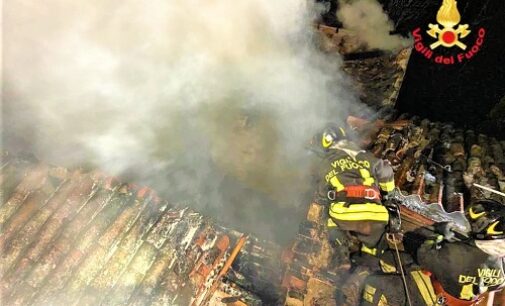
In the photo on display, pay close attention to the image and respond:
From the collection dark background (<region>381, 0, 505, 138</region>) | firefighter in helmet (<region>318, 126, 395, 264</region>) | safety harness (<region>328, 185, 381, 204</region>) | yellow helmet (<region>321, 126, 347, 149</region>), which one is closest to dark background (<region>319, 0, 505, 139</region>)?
dark background (<region>381, 0, 505, 138</region>)

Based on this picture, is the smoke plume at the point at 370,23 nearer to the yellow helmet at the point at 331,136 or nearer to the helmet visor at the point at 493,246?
the yellow helmet at the point at 331,136

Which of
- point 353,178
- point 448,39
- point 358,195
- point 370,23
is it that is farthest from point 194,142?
point 448,39

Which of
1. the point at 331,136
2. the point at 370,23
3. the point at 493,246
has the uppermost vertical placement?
the point at 370,23

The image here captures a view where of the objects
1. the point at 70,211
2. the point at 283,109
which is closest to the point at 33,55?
the point at 70,211

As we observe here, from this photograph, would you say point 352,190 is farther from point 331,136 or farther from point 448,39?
point 448,39

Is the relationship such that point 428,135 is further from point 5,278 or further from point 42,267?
point 5,278

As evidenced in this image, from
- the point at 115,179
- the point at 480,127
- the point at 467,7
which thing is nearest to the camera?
the point at 115,179
